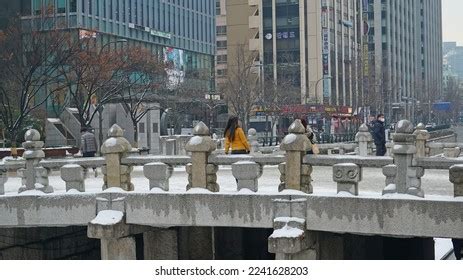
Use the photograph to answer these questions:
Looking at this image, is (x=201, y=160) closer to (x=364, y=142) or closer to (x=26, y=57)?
(x=364, y=142)

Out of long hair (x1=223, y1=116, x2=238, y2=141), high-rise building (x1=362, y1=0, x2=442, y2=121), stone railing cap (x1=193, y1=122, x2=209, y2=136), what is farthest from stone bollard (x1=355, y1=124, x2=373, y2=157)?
high-rise building (x1=362, y1=0, x2=442, y2=121)

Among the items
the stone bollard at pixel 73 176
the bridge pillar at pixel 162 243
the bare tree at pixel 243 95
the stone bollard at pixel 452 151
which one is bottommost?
the bridge pillar at pixel 162 243

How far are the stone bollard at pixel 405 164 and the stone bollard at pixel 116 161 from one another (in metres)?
4.73

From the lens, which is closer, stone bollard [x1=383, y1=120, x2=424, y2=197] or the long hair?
stone bollard [x1=383, y1=120, x2=424, y2=197]

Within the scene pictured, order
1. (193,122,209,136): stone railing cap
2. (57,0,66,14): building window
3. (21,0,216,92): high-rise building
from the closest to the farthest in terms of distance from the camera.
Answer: (193,122,209,136): stone railing cap < (57,0,66,14): building window < (21,0,216,92): high-rise building

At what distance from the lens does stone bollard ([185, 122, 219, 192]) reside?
43.9 feet

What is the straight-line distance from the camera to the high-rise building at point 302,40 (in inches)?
3497

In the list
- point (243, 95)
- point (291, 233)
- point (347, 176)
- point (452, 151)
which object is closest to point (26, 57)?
point (452, 151)

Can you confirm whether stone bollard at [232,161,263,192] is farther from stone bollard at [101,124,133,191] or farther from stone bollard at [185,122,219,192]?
stone bollard at [101,124,133,191]

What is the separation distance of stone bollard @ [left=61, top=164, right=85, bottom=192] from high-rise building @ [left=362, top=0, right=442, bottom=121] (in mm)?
77171

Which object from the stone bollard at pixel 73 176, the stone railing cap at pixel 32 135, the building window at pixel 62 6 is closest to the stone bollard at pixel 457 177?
the stone bollard at pixel 73 176

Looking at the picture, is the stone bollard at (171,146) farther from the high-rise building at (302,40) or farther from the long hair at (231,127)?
the high-rise building at (302,40)
